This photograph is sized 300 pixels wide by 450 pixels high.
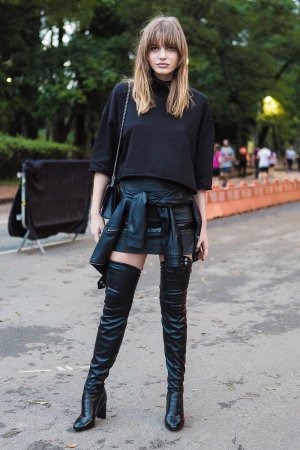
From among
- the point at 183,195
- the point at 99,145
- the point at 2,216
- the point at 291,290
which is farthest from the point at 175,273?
the point at 2,216

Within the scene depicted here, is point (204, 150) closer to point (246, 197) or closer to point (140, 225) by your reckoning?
point (140, 225)

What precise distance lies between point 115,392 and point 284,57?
113 feet

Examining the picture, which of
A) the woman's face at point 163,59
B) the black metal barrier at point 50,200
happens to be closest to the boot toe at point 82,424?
the woman's face at point 163,59

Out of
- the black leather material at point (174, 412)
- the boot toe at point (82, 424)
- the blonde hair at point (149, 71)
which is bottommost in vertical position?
the boot toe at point (82, 424)

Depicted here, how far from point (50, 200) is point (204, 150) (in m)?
6.53

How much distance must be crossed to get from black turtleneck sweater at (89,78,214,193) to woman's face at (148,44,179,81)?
3.0 inches

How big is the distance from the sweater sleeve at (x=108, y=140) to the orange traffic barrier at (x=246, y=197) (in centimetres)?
1134

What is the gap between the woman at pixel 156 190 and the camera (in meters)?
3.28

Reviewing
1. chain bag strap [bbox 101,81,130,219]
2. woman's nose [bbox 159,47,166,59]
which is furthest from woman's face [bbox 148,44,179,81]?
chain bag strap [bbox 101,81,130,219]

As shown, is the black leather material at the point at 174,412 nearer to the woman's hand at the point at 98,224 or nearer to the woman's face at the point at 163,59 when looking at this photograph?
the woman's hand at the point at 98,224

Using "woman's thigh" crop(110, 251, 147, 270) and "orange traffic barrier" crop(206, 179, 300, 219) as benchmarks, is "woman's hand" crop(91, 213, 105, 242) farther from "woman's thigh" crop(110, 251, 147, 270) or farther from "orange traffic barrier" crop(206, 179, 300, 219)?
"orange traffic barrier" crop(206, 179, 300, 219)

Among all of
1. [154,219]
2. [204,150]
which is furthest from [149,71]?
[154,219]

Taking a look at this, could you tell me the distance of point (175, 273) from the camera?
3367 mm

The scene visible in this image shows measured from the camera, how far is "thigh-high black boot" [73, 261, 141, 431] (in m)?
3.36
